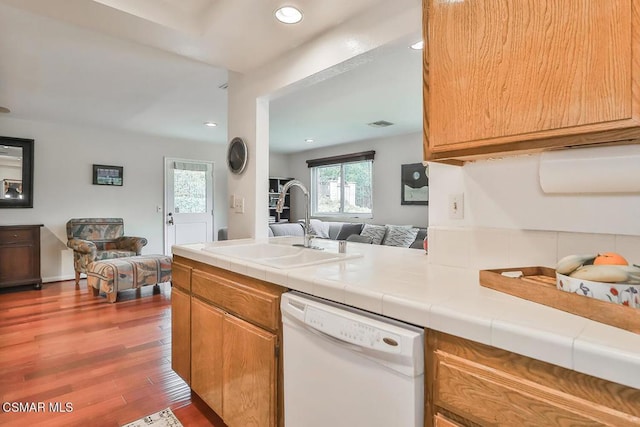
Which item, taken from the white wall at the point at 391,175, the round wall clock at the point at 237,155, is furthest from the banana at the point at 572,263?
the white wall at the point at 391,175

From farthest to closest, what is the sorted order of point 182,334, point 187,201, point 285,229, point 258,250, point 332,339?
point 285,229 < point 187,201 < point 258,250 < point 182,334 < point 332,339

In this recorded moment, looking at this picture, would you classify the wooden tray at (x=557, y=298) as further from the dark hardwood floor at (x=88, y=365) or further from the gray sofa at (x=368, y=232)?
the gray sofa at (x=368, y=232)

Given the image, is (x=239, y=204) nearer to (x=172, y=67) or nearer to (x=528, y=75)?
(x=172, y=67)

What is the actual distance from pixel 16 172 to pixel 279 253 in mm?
4599

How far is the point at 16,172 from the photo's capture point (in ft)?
14.8

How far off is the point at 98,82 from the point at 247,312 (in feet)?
9.75

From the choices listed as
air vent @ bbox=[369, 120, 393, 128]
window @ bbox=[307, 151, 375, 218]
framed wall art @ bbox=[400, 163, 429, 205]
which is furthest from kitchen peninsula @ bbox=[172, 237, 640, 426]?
window @ bbox=[307, 151, 375, 218]

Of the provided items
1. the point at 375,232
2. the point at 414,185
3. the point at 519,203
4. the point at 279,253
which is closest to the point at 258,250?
the point at 279,253

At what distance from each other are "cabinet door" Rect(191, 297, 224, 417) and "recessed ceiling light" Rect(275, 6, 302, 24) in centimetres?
155

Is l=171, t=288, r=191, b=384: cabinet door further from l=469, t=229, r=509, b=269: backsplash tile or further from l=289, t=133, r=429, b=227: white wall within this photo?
l=289, t=133, r=429, b=227: white wall

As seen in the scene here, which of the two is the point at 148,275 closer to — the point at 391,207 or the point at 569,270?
the point at 391,207

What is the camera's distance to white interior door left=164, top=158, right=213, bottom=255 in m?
5.82

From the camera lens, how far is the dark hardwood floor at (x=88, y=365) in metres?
1.81

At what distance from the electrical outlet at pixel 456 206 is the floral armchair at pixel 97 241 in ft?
14.4
